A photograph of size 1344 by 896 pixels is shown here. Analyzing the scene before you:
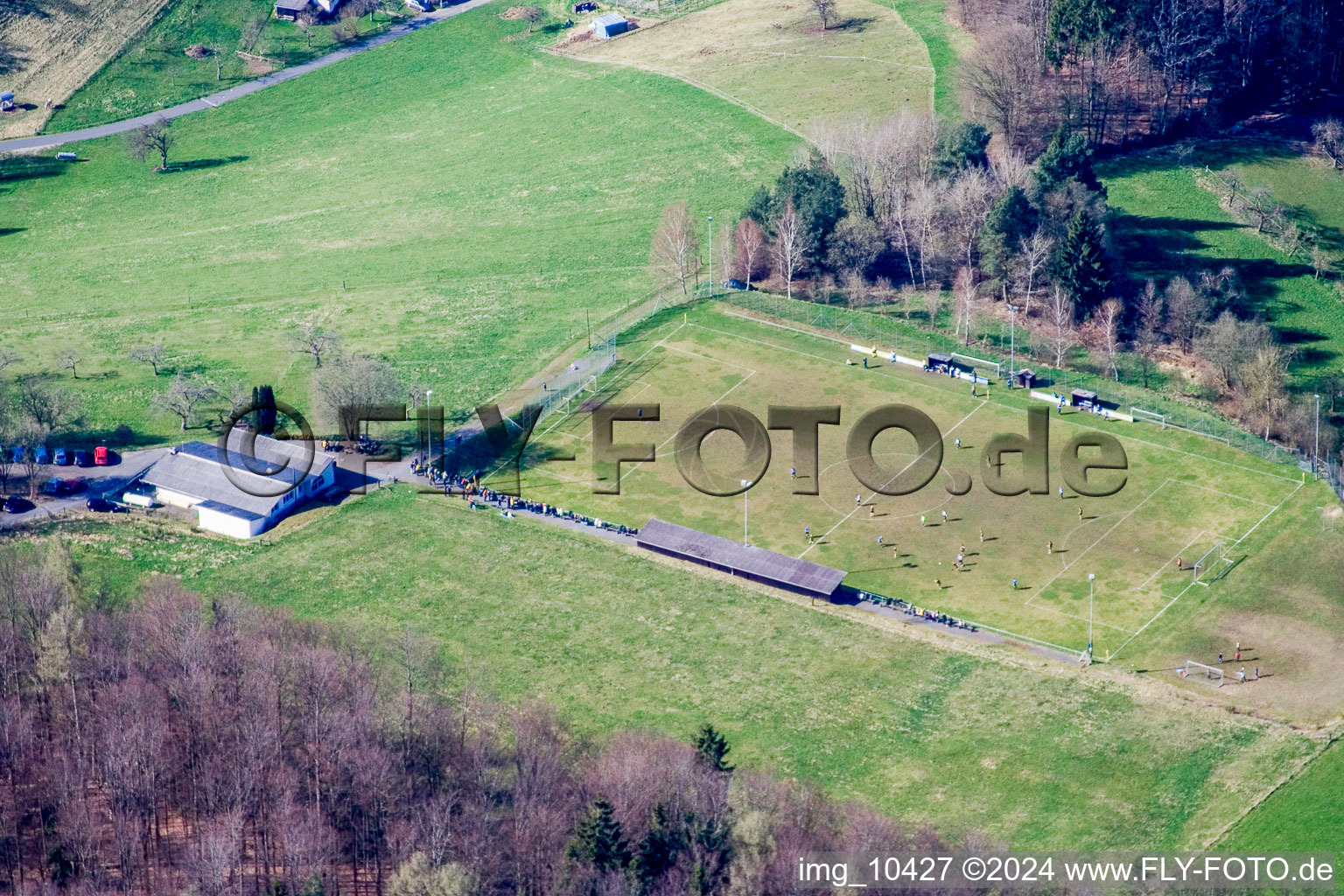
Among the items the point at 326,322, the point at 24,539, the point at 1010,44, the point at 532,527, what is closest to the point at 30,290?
the point at 326,322

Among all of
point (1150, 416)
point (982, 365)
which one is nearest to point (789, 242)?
point (982, 365)

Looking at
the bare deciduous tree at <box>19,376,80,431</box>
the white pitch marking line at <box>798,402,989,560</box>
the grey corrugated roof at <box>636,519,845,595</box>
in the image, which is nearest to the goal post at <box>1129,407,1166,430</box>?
the white pitch marking line at <box>798,402,989,560</box>

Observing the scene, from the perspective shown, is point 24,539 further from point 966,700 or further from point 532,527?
point 966,700

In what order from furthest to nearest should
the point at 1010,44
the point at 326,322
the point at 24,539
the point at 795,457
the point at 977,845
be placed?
the point at 1010,44 < the point at 326,322 < the point at 795,457 < the point at 24,539 < the point at 977,845

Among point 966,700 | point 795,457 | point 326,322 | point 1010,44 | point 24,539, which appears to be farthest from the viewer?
point 1010,44

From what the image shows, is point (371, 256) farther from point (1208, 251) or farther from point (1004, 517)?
point (1208, 251)

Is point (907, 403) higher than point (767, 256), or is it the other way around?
point (767, 256)
